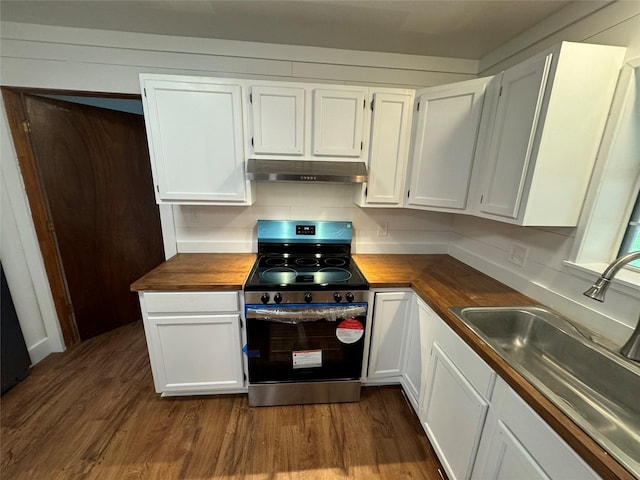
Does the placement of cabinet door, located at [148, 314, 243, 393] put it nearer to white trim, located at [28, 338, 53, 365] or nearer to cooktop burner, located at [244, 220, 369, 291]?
cooktop burner, located at [244, 220, 369, 291]

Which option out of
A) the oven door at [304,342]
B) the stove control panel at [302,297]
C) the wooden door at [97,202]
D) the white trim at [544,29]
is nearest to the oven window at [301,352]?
the oven door at [304,342]

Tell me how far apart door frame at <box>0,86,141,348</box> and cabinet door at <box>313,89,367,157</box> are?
1.36 meters

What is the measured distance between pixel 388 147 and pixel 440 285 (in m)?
1.02

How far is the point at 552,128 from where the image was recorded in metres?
A: 1.19

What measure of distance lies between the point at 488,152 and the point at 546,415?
131cm

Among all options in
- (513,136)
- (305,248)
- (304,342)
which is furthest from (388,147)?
(304,342)

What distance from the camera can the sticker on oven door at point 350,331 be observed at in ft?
5.49

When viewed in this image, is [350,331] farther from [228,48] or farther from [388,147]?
[228,48]

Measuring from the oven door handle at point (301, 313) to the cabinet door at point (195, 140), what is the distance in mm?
801

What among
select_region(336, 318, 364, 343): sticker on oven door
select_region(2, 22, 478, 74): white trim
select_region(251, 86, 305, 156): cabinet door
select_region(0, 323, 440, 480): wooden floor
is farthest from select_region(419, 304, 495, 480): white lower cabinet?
select_region(2, 22, 478, 74): white trim

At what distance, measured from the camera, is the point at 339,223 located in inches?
85.7

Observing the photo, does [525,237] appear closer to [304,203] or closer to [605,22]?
[605,22]

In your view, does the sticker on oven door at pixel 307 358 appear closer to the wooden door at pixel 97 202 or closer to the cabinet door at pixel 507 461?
the cabinet door at pixel 507 461

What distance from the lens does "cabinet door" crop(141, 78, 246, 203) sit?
64.4 inches
